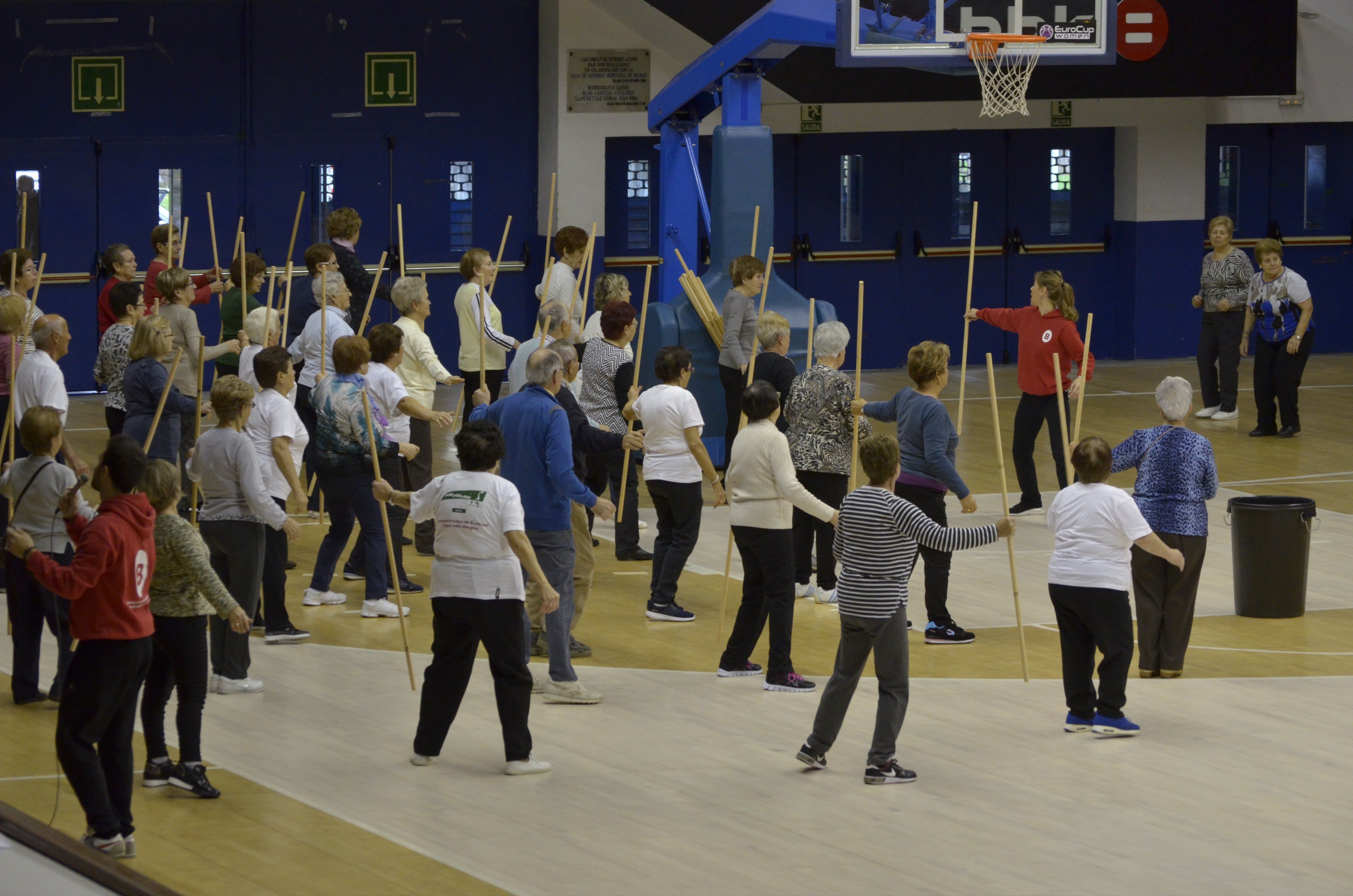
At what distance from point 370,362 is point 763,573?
2529mm

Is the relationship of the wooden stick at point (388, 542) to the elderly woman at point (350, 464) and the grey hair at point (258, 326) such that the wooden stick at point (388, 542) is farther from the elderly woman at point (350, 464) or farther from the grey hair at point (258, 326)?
the grey hair at point (258, 326)

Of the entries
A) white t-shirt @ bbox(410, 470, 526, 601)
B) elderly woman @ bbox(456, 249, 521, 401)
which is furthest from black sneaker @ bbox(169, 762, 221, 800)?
elderly woman @ bbox(456, 249, 521, 401)

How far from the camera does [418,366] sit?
1008 cm

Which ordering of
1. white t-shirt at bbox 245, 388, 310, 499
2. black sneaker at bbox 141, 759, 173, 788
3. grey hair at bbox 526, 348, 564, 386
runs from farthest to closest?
1. white t-shirt at bbox 245, 388, 310, 499
2. grey hair at bbox 526, 348, 564, 386
3. black sneaker at bbox 141, 759, 173, 788

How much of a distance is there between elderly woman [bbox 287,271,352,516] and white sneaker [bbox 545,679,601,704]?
275 cm

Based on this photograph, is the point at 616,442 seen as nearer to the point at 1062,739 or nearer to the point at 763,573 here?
the point at 763,573

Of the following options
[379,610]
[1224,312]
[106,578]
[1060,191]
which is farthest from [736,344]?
[1060,191]

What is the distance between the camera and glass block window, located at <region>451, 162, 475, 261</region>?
17.9 metres

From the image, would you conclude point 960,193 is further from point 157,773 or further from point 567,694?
point 157,773

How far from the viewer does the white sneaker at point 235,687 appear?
7.71m

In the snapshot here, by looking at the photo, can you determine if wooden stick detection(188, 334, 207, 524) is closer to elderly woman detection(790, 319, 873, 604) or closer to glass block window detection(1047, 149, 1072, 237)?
elderly woman detection(790, 319, 873, 604)

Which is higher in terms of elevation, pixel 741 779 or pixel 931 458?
pixel 931 458

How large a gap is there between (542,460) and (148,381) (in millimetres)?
2726

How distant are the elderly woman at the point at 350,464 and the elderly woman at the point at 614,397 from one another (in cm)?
110
